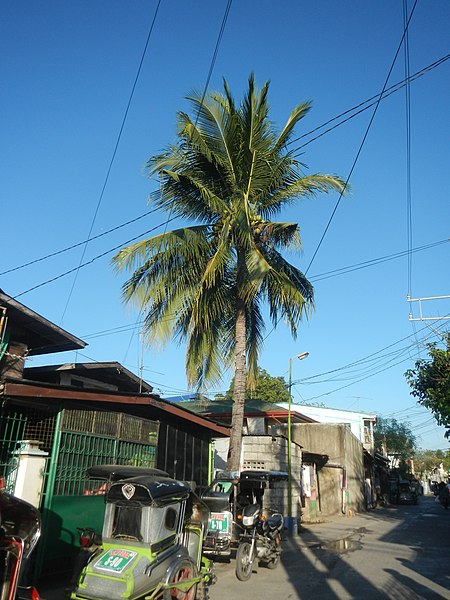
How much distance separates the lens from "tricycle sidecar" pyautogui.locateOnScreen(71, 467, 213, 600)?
613 centimetres

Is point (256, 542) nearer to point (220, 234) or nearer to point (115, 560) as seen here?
point (115, 560)

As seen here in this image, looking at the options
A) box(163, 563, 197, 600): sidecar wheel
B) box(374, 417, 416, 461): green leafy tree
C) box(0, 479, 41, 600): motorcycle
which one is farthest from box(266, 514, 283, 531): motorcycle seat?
box(374, 417, 416, 461): green leafy tree

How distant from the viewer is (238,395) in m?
14.1

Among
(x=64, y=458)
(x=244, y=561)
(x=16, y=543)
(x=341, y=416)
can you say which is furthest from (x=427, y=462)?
(x=16, y=543)

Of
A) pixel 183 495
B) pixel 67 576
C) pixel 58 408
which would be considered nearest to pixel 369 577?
pixel 183 495

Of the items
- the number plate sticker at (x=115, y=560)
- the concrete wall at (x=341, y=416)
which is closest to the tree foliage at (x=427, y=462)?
the concrete wall at (x=341, y=416)

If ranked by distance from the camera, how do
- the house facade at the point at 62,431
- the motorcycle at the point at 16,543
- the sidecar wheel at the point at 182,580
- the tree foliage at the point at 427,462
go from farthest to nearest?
the tree foliage at the point at 427,462
the house facade at the point at 62,431
the sidecar wheel at the point at 182,580
the motorcycle at the point at 16,543

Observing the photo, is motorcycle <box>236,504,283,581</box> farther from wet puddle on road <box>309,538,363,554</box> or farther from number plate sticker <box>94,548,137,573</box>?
number plate sticker <box>94,548,137,573</box>

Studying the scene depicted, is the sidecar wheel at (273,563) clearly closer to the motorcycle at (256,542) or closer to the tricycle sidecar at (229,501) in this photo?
the motorcycle at (256,542)

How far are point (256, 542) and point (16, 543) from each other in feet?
21.0

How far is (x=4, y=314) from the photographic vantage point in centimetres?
1072

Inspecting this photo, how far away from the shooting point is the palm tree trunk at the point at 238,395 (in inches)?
533

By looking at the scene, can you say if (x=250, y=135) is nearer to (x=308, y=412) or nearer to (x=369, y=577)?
(x=369, y=577)

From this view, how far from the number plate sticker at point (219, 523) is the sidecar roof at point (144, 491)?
3623 mm
